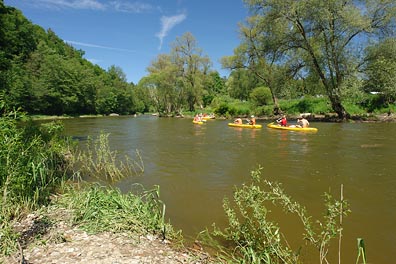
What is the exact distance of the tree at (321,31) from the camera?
2356 cm

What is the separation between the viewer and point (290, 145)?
14.2 metres

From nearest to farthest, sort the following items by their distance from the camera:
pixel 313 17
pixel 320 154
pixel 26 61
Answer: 1. pixel 320 154
2. pixel 313 17
3. pixel 26 61

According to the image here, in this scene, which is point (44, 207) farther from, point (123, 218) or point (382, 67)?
point (382, 67)

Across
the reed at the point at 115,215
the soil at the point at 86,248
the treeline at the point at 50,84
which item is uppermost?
the treeline at the point at 50,84

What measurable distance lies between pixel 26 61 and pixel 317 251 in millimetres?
63171

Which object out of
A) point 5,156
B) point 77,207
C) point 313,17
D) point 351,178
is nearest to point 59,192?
point 77,207

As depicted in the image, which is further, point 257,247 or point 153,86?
point 153,86

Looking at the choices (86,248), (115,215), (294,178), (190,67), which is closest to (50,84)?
(190,67)

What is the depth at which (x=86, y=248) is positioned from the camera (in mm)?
3604

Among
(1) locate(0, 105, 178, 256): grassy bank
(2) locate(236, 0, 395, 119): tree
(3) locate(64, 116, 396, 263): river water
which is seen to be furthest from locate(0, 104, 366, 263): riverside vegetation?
(2) locate(236, 0, 395, 119): tree

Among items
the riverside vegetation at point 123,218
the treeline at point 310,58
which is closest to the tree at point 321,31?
the treeline at point 310,58

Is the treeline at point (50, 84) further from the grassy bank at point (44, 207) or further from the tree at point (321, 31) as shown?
the grassy bank at point (44, 207)

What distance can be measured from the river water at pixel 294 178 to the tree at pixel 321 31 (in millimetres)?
12421

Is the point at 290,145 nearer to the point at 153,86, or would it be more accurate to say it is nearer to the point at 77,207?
the point at 77,207
